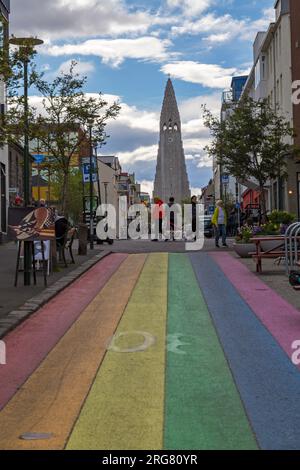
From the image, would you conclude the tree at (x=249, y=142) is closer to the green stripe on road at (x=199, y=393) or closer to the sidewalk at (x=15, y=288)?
the sidewalk at (x=15, y=288)

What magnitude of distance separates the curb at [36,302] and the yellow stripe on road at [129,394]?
1.51 meters

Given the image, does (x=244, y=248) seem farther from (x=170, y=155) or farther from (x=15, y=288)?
(x=170, y=155)

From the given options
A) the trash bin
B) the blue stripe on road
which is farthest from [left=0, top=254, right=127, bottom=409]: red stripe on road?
the trash bin

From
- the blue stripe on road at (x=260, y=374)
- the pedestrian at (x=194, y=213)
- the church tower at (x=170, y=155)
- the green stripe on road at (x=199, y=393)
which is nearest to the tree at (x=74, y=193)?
the pedestrian at (x=194, y=213)

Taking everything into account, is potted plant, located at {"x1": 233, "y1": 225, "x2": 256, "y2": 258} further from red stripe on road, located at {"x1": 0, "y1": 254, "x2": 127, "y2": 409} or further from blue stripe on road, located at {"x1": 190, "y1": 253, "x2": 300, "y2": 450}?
blue stripe on road, located at {"x1": 190, "y1": 253, "x2": 300, "y2": 450}

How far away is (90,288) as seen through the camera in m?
14.5

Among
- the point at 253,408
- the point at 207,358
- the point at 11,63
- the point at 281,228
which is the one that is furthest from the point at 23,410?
the point at 281,228

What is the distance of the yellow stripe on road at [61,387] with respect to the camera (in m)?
5.43

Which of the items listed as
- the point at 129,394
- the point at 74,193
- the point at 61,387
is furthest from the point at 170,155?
the point at 129,394

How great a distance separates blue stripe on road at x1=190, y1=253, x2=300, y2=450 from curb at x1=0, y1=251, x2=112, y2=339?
9.32ft

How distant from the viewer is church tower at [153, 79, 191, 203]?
148 meters

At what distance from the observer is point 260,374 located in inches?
283

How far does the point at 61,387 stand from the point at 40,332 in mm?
2993

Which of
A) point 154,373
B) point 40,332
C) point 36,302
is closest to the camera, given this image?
point 154,373
